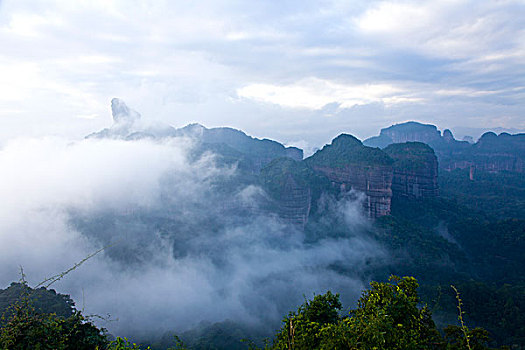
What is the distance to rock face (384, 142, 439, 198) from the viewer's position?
103688 millimetres

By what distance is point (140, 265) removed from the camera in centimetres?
8244

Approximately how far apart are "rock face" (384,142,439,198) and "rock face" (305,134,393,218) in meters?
15.9

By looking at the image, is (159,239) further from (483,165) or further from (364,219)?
(483,165)

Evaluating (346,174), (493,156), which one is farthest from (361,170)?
(493,156)

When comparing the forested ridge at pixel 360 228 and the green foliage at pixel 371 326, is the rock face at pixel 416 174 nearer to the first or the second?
the forested ridge at pixel 360 228

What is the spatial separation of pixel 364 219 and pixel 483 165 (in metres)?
110

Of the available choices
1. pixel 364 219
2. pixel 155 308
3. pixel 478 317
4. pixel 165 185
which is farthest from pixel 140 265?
pixel 478 317

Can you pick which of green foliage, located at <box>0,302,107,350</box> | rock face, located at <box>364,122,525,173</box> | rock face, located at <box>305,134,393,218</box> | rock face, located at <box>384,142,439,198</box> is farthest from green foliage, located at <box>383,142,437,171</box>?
green foliage, located at <box>0,302,107,350</box>

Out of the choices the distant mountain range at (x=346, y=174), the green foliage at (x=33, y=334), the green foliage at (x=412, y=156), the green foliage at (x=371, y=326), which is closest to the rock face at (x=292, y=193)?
the distant mountain range at (x=346, y=174)

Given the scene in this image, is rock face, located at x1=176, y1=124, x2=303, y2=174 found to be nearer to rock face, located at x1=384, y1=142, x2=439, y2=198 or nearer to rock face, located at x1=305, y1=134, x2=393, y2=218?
rock face, located at x1=305, y1=134, x2=393, y2=218

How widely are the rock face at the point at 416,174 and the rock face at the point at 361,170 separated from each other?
52.0 ft

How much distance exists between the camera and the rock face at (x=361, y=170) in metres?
89.0

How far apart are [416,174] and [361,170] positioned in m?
24.2

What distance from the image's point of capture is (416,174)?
10431 cm
